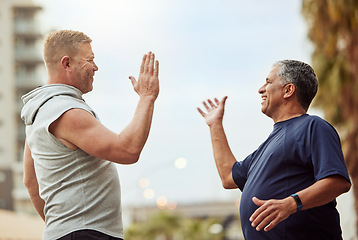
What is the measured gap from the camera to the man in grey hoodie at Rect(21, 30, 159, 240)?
2.78 m

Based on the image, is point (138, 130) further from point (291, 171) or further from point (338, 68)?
point (338, 68)

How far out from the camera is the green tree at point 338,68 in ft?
41.4

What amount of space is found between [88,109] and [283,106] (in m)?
1.01

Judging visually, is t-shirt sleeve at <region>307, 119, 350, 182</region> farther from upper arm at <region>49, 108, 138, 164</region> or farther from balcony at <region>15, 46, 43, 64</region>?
balcony at <region>15, 46, 43, 64</region>

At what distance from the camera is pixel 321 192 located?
2.80 meters

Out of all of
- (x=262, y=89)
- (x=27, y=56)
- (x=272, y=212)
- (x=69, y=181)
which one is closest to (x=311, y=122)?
(x=262, y=89)

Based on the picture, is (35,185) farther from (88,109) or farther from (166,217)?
(166,217)

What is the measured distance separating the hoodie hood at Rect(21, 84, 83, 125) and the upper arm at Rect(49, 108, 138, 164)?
16 cm

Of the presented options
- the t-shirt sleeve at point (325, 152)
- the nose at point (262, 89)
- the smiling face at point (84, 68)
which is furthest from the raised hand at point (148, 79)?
the t-shirt sleeve at point (325, 152)

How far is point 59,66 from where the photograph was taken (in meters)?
3.01

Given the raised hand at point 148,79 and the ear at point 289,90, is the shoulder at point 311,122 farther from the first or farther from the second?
the raised hand at point 148,79

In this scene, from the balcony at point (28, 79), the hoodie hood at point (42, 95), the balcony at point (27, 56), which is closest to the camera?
the hoodie hood at point (42, 95)

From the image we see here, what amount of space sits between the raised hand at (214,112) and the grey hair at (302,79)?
0.55 meters

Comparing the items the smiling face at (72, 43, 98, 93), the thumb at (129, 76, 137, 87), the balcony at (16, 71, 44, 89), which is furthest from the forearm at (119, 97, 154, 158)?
the balcony at (16, 71, 44, 89)
